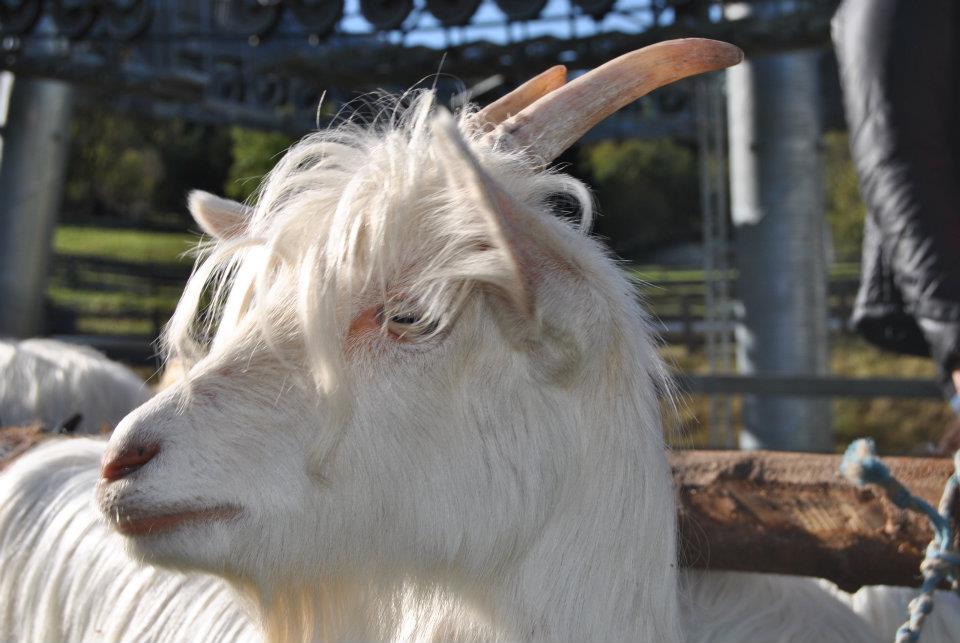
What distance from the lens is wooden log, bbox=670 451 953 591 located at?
2.03m

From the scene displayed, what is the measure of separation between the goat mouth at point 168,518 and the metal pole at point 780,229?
4.28 meters

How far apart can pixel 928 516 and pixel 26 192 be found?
286 inches

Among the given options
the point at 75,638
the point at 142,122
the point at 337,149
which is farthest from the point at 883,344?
the point at 142,122

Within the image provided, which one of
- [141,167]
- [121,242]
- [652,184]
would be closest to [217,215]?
[141,167]

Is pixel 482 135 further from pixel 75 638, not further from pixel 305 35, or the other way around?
pixel 305 35

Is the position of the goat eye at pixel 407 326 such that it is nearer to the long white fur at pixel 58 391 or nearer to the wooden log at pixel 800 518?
the wooden log at pixel 800 518

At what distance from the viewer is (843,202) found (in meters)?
22.0

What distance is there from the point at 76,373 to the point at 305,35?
379 cm

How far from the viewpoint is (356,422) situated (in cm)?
147

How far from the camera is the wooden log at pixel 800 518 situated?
203cm

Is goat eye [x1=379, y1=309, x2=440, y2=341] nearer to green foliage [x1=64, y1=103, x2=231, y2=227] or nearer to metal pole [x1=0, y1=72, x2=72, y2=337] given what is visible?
metal pole [x1=0, y1=72, x2=72, y2=337]

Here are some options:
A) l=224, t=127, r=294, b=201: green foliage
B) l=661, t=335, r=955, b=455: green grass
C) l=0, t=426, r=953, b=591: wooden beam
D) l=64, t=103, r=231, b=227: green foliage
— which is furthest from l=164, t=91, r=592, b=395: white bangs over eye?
l=64, t=103, r=231, b=227: green foliage

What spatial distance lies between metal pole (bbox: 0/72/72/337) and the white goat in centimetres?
643

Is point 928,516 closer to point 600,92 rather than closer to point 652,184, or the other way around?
point 600,92
